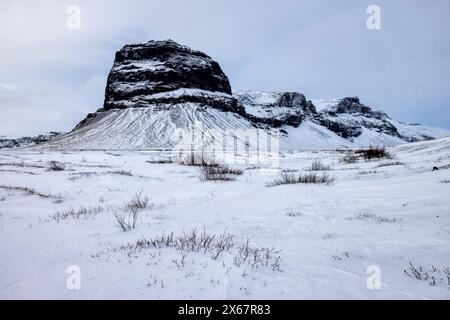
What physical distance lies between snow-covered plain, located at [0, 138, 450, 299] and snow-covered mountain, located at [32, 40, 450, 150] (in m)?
68.0

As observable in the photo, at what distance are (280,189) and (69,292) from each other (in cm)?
575

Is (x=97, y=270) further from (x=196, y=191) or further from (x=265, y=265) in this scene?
(x=196, y=191)

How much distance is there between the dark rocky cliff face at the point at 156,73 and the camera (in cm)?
10806

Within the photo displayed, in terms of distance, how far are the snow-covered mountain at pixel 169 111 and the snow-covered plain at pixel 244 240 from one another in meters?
68.0

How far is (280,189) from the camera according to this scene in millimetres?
7598

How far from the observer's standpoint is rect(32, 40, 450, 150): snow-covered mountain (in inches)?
3169

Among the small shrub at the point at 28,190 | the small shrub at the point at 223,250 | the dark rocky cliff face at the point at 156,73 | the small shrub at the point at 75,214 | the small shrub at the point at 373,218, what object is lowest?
the small shrub at the point at 223,250

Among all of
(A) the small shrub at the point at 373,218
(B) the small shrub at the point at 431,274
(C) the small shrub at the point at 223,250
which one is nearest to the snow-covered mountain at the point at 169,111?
(A) the small shrub at the point at 373,218

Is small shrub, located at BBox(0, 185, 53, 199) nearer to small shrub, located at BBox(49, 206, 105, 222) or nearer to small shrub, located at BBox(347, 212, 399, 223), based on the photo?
small shrub, located at BBox(49, 206, 105, 222)

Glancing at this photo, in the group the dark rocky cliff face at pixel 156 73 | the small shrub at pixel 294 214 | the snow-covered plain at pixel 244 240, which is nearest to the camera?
the snow-covered plain at pixel 244 240

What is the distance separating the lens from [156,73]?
371ft

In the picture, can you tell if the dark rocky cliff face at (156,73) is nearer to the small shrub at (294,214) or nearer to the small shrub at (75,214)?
the small shrub at (75,214)

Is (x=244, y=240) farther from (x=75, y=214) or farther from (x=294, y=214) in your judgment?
(x=75, y=214)

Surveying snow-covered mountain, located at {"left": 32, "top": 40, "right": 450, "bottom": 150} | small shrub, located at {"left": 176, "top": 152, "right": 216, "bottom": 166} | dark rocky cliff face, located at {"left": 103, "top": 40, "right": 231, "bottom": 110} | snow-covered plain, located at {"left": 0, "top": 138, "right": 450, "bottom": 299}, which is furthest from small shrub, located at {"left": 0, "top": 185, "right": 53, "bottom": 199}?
dark rocky cliff face, located at {"left": 103, "top": 40, "right": 231, "bottom": 110}
